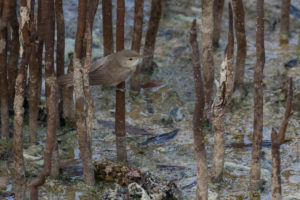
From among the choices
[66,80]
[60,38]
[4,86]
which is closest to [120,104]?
[66,80]

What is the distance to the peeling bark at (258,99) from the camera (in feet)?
11.4

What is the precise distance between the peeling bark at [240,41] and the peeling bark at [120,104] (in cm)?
116

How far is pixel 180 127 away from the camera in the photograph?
198 inches

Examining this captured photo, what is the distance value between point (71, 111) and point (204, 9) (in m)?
1.68

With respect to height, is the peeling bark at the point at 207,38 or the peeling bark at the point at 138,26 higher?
the peeling bark at the point at 138,26

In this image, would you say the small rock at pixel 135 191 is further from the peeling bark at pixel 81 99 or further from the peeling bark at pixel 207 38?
the peeling bark at pixel 207 38

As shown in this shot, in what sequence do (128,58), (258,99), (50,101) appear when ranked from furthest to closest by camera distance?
1. (128,58)
2. (258,99)
3. (50,101)

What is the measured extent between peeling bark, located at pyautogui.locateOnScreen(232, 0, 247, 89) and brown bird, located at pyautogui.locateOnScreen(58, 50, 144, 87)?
917mm

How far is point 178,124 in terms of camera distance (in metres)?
5.09

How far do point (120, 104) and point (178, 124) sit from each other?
1.07 m

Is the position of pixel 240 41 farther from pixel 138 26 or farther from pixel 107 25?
pixel 107 25

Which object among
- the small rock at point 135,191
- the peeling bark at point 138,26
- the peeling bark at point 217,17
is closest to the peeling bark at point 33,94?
the peeling bark at point 138,26

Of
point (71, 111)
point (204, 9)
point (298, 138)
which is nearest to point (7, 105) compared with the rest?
point (71, 111)

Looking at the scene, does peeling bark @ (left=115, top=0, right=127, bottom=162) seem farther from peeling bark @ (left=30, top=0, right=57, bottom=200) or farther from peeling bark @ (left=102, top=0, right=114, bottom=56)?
peeling bark @ (left=102, top=0, right=114, bottom=56)
